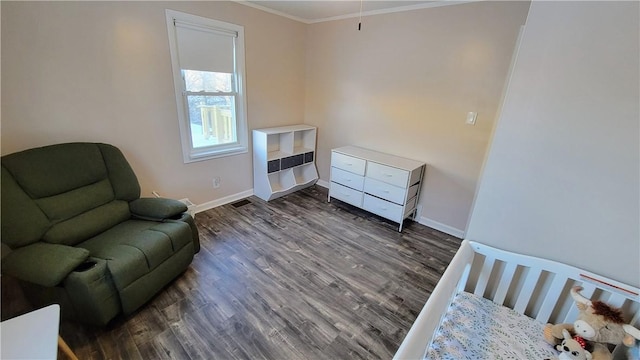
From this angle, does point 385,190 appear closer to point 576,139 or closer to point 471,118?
point 471,118

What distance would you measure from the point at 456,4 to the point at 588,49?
72.3 inches

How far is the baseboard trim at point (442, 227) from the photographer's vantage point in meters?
2.98

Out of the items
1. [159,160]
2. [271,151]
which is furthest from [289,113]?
[159,160]

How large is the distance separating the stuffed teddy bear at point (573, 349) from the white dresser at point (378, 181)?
1793 millimetres

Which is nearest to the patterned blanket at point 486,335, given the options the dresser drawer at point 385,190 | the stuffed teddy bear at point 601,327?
the stuffed teddy bear at point 601,327

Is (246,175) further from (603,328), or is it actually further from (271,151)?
(603,328)

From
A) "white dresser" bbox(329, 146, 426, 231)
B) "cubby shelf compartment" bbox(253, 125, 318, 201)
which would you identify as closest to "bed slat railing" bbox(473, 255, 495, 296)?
"white dresser" bbox(329, 146, 426, 231)

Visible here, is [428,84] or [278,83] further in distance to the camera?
[278,83]

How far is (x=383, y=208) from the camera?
10.1 ft

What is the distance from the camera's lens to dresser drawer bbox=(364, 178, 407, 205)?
9.56ft

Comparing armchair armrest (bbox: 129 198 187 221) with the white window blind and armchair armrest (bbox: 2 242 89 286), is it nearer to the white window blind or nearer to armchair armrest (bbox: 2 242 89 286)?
armchair armrest (bbox: 2 242 89 286)

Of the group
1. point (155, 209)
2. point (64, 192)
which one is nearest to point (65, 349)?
point (155, 209)

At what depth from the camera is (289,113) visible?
12.9ft

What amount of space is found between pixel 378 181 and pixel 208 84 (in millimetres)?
2219
